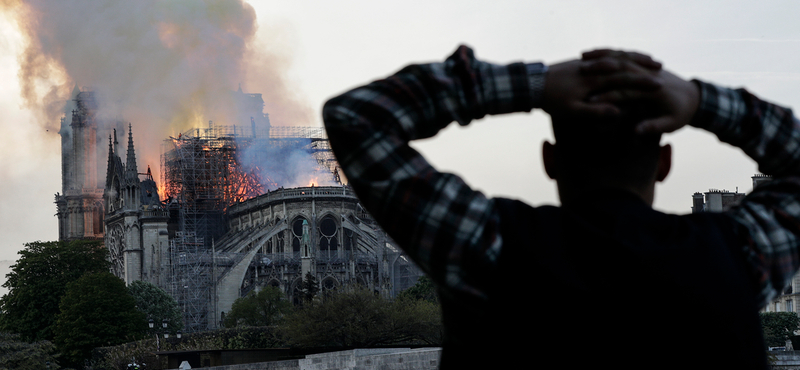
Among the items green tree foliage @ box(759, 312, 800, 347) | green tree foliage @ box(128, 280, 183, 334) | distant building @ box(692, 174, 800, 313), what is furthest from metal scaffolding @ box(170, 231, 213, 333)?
green tree foliage @ box(759, 312, 800, 347)

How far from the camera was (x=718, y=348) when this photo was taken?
2098mm

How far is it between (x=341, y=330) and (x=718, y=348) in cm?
4357

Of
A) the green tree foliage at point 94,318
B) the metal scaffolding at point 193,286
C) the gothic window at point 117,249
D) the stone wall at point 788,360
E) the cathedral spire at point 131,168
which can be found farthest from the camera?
the cathedral spire at point 131,168

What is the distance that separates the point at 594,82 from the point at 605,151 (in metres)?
0.16

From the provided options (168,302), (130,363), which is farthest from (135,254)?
(130,363)

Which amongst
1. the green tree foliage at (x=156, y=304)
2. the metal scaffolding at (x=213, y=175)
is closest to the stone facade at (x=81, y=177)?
the metal scaffolding at (x=213, y=175)

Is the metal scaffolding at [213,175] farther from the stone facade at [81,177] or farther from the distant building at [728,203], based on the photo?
the distant building at [728,203]

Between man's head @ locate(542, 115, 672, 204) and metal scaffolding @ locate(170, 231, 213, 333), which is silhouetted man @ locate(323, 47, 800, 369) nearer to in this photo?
man's head @ locate(542, 115, 672, 204)

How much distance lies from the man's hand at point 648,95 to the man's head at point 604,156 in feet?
0.15

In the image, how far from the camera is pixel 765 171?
98.7 inches

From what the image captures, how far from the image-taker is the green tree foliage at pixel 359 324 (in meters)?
44.8

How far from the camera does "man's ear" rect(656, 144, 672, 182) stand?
2.37 m

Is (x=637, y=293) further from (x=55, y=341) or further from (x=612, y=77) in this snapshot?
(x=55, y=341)

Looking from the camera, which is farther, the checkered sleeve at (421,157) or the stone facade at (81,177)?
the stone facade at (81,177)
